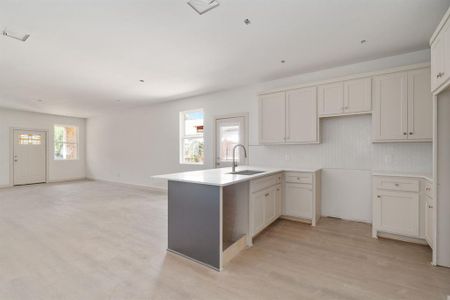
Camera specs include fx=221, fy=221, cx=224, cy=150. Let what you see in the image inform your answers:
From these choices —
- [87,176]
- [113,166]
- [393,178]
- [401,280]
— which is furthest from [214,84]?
[87,176]

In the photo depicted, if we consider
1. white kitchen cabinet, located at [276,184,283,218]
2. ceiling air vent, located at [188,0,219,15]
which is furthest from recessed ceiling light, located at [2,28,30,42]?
white kitchen cabinet, located at [276,184,283,218]

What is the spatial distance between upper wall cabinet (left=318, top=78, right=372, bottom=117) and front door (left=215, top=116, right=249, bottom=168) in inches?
68.3

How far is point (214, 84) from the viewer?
4.77 metres

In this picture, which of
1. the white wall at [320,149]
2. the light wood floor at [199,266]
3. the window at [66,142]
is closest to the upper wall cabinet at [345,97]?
the white wall at [320,149]

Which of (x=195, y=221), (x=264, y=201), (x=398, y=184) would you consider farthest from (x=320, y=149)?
(x=195, y=221)

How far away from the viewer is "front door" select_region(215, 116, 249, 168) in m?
4.94

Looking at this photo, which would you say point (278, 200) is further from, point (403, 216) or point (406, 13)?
point (406, 13)

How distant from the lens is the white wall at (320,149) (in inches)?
137

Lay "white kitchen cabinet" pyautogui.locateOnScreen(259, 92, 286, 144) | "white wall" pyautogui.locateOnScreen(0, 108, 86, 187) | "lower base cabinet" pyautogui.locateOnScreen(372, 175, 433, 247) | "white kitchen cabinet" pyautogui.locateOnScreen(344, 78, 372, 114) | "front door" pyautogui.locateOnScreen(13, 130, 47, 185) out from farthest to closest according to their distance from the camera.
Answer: "front door" pyautogui.locateOnScreen(13, 130, 47, 185) → "white wall" pyautogui.locateOnScreen(0, 108, 86, 187) → "white kitchen cabinet" pyautogui.locateOnScreen(259, 92, 286, 144) → "white kitchen cabinet" pyautogui.locateOnScreen(344, 78, 372, 114) → "lower base cabinet" pyautogui.locateOnScreen(372, 175, 433, 247)

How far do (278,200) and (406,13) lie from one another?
2.84 m

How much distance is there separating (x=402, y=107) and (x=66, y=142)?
34.5 feet

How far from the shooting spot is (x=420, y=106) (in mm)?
2984

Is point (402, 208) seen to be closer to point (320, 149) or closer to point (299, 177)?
point (299, 177)

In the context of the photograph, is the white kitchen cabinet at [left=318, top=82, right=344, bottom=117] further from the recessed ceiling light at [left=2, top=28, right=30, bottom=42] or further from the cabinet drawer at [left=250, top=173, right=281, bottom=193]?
the recessed ceiling light at [left=2, top=28, right=30, bottom=42]
